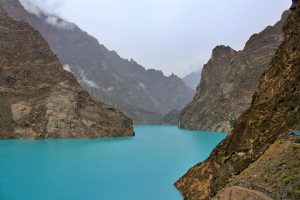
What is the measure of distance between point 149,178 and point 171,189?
30.0 ft

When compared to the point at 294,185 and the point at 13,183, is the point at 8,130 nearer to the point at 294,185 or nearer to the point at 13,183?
the point at 13,183

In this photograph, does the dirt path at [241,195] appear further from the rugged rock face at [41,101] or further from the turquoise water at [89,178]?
the rugged rock face at [41,101]

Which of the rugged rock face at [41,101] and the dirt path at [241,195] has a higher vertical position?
the rugged rock face at [41,101]

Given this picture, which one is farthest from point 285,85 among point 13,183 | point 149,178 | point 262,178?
point 13,183

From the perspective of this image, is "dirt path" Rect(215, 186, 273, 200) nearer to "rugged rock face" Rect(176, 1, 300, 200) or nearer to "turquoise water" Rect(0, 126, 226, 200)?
"rugged rock face" Rect(176, 1, 300, 200)

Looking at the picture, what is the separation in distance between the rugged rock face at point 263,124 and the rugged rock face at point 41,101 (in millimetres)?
122493

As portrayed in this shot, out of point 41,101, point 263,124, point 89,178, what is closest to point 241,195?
point 263,124

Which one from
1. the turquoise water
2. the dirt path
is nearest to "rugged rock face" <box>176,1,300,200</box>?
the turquoise water

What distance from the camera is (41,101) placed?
16950 centimetres

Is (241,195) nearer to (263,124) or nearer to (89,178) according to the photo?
(263,124)

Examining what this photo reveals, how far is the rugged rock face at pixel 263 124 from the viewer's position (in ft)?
121

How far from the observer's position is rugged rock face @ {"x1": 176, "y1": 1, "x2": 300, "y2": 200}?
3675 centimetres

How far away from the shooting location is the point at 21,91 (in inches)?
6865

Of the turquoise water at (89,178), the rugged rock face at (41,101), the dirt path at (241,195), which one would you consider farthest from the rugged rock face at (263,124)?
the rugged rock face at (41,101)
